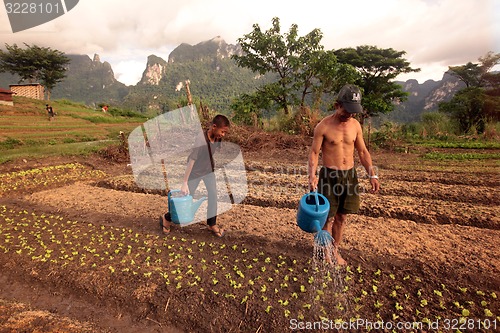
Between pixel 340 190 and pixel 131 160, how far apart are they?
402 inches

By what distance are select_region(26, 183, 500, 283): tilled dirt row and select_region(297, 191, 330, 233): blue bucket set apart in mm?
1092

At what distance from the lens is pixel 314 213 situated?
3.01 m

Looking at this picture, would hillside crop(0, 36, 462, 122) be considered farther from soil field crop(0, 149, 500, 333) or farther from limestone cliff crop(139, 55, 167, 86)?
soil field crop(0, 149, 500, 333)

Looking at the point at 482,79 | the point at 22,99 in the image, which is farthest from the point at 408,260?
the point at 22,99

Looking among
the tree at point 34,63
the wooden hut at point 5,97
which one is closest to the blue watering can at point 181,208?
the wooden hut at point 5,97

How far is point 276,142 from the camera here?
12555 millimetres

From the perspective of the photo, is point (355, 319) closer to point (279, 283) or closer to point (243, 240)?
point (279, 283)

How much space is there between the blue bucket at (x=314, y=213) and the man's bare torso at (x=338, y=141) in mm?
498

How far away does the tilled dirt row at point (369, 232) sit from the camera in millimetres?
3651

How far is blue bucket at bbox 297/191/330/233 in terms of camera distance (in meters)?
3.02

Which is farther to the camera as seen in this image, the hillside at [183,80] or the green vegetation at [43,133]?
the hillside at [183,80]

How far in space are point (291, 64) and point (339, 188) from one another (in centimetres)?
1183

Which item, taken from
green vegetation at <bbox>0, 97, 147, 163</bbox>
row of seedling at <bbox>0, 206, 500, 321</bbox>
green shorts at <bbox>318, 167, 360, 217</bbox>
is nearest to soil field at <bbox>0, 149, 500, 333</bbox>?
row of seedling at <bbox>0, 206, 500, 321</bbox>

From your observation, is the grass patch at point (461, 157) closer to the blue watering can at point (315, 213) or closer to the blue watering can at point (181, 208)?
the blue watering can at point (315, 213)
